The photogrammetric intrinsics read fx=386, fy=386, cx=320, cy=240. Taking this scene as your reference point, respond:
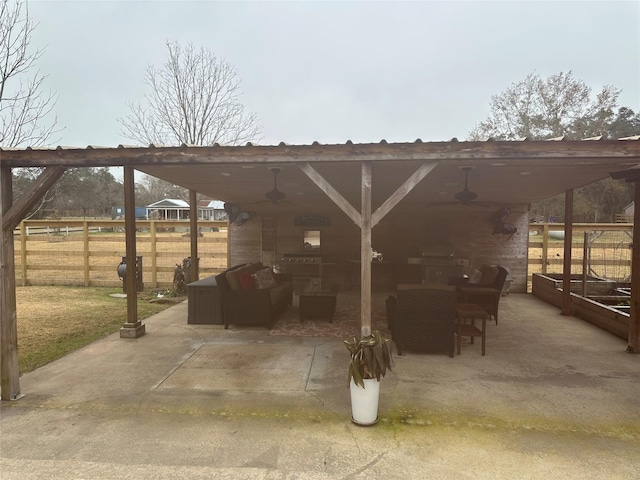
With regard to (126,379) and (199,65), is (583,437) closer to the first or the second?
(126,379)

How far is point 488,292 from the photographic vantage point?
6367 mm

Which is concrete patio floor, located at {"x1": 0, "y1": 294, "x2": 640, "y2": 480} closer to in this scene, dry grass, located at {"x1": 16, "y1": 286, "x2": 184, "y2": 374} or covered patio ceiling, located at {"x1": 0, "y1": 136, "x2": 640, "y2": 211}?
dry grass, located at {"x1": 16, "y1": 286, "x2": 184, "y2": 374}

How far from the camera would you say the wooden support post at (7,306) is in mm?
3691

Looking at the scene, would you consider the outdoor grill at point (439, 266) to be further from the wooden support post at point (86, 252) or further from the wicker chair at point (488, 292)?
the wooden support post at point (86, 252)

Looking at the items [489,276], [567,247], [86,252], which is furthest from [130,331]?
[567,247]

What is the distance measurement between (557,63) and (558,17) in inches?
286

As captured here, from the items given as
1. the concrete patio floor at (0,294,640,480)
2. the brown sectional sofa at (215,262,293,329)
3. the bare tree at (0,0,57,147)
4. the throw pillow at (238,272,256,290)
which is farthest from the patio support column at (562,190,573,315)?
the bare tree at (0,0,57,147)

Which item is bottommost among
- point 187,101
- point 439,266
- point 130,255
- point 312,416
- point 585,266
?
point 312,416

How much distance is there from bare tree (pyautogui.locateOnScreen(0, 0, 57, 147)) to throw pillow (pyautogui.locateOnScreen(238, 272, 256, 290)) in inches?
154

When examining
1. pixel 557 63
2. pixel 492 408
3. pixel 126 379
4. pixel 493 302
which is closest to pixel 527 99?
pixel 557 63

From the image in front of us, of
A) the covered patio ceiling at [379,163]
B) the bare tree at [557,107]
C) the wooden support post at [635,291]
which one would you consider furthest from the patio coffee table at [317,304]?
the bare tree at [557,107]

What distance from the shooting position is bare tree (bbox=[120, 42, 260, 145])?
576 inches

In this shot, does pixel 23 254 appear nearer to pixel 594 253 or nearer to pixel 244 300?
pixel 244 300

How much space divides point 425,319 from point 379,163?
2.03 metres
